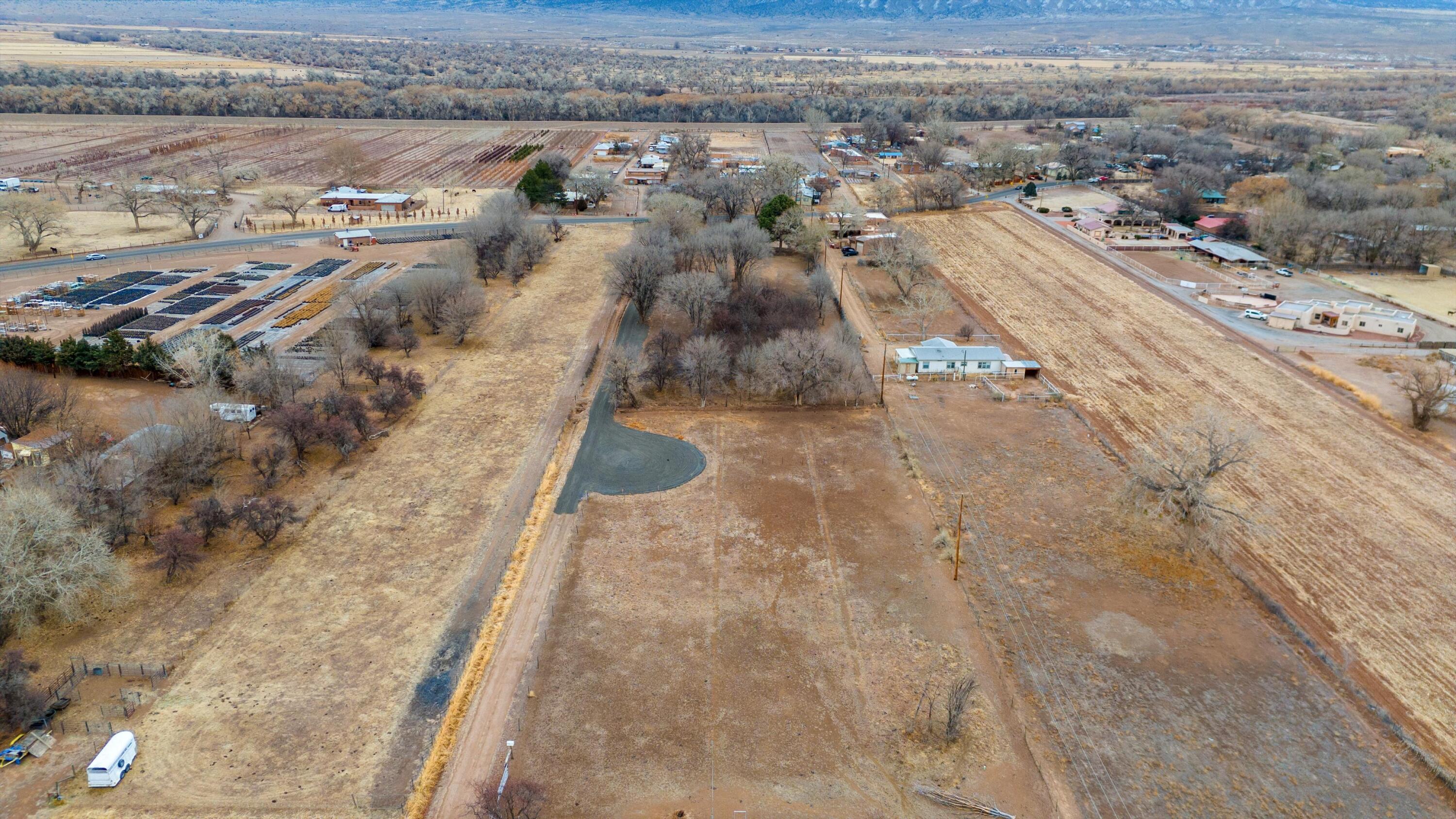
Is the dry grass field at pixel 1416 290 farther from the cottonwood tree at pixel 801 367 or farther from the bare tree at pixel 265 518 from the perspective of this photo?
the bare tree at pixel 265 518

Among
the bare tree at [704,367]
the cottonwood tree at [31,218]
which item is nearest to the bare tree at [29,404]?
the bare tree at [704,367]

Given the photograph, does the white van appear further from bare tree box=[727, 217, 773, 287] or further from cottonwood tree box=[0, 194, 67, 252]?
cottonwood tree box=[0, 194, 67, 252]

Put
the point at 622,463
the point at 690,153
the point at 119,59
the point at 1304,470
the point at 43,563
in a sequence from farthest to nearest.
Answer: the point at 119,59, the point at 690,153, the point at 622,463, the point at 1304,470, the point at 43,563

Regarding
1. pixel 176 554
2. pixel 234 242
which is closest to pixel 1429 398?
pixel 176 554

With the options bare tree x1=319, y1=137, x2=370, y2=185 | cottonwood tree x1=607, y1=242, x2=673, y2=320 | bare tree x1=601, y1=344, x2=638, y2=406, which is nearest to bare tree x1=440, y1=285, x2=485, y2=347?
cottonwood tree x1=607, y1=242, x2=673, y2=320

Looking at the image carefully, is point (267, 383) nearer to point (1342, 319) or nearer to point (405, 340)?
point (405, 340)

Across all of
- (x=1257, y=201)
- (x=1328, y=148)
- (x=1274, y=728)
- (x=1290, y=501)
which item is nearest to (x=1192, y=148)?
(x=1328, y=148)
